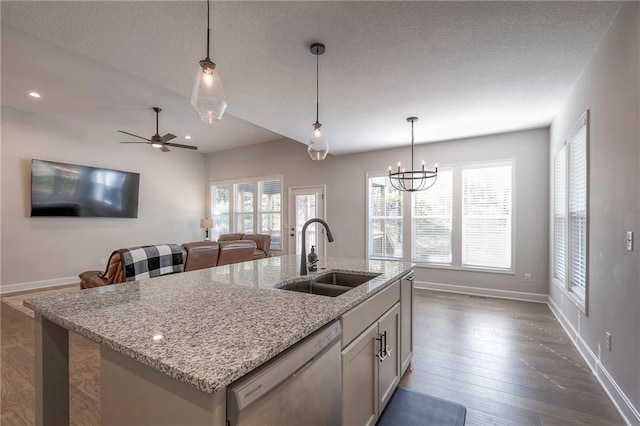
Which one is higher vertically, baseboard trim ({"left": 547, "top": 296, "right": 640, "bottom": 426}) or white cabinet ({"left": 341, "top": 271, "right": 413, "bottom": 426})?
white cabinet ({"left": 341, "top": 271, "right": 413, "bottom": 426})

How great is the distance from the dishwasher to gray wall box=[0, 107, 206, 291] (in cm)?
621

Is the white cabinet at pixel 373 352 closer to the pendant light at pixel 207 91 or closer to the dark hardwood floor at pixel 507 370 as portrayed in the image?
the dark hardwood floor at pixel 507 370

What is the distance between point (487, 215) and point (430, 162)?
1291 millimetres

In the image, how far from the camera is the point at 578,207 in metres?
2.91

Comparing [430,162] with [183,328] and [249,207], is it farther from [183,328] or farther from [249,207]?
[183,328]

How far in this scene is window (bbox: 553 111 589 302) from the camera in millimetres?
2721

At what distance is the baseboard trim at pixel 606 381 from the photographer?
5.76ft

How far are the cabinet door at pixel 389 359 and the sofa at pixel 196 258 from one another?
236 cm

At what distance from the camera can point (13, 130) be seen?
4.73 m

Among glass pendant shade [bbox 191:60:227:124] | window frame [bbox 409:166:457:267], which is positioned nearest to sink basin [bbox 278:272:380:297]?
glass pendant shade [bbox 191:60:227:124]

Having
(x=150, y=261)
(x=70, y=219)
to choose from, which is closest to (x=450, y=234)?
(x=150, y=261)

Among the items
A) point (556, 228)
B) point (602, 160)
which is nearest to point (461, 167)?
point (556, 228)

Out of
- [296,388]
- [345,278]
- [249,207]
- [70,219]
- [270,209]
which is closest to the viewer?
[296,388]

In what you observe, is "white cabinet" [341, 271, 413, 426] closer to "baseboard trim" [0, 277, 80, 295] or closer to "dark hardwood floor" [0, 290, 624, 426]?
"dark hardwood floor" [0, 290, 624, 426]
